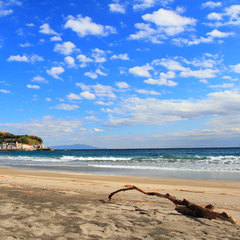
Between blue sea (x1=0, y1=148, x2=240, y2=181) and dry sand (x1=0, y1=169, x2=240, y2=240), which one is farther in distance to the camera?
blue sea (x1=0, y1=148, x2=240, y2=181)

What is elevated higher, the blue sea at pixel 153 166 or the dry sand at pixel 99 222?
the dry sand at pixel 99 222

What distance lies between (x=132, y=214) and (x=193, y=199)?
3.15 metres

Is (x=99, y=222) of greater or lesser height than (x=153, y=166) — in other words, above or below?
above

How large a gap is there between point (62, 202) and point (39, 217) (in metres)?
1.40

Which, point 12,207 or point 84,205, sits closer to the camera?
point 12,207

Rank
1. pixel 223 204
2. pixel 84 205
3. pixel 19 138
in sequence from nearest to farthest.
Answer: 1. pixel 84 205
2. pixel 223 204
3. pixel 19 138

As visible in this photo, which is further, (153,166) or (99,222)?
(153,166)

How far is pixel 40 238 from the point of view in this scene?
3.28 m

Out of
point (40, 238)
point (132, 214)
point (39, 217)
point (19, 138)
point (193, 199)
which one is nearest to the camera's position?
point (40, 238)

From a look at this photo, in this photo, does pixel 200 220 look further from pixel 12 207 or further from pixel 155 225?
pixel 12 207

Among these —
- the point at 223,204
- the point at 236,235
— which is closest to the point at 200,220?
the point at 236,235

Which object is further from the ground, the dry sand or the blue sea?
the dry sand

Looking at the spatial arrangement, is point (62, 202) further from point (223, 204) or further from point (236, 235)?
point (223, 204)

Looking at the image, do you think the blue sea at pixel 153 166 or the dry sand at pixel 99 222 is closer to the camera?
the dry sand at pixel 99 222
